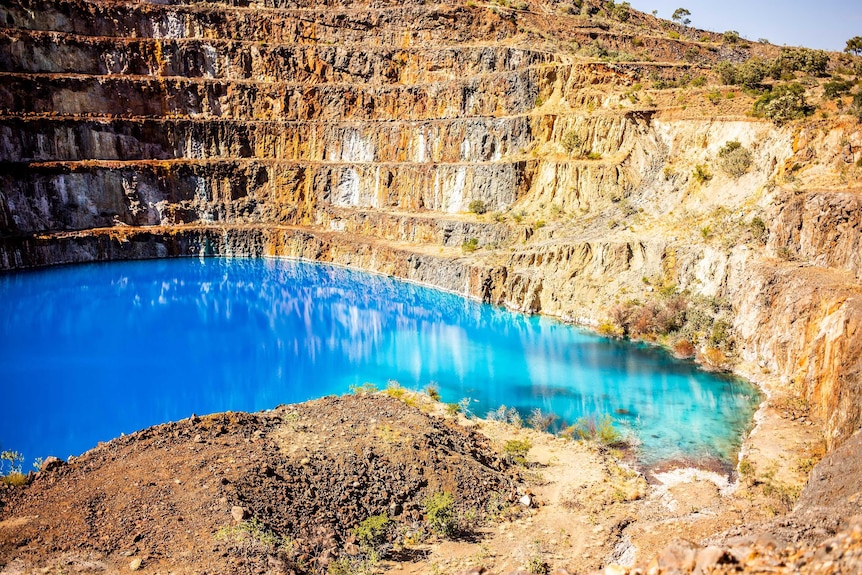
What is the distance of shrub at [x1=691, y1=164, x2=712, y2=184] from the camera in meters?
38.4

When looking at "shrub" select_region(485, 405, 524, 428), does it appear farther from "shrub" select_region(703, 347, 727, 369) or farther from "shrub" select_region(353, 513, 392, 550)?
"shrub" select_region(353, 513, 392, 550)

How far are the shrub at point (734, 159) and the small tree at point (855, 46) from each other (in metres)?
27.2

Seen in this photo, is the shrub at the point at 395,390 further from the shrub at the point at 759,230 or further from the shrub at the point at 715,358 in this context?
the shrub at the point at 759,230

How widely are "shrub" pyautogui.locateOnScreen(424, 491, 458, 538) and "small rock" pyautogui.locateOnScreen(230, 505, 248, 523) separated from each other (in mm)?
3963

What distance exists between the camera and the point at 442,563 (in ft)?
47.9

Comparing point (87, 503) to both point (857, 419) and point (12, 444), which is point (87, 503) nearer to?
point (12, 444)

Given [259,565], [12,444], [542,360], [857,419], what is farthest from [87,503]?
[542,360]

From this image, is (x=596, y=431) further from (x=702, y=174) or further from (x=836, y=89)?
(x=836, y=89)

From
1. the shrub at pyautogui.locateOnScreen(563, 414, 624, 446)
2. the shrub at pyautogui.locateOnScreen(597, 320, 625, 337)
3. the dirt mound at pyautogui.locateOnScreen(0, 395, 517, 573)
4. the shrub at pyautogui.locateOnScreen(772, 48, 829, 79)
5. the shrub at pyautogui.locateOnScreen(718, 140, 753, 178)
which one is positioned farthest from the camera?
the shrub at pyautogui.locateOnScreen(772, 48, 829, 79)

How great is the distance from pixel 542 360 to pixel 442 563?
1830 centimetres

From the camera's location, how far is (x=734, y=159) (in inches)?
1443

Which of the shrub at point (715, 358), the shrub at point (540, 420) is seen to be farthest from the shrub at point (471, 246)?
the shrub at point (540, 420)

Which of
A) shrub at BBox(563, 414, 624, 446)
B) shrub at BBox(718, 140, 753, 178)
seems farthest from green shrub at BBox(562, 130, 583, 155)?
shrub at BBox(563, 414, 624, 446)

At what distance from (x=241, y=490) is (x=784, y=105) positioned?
105 ft
